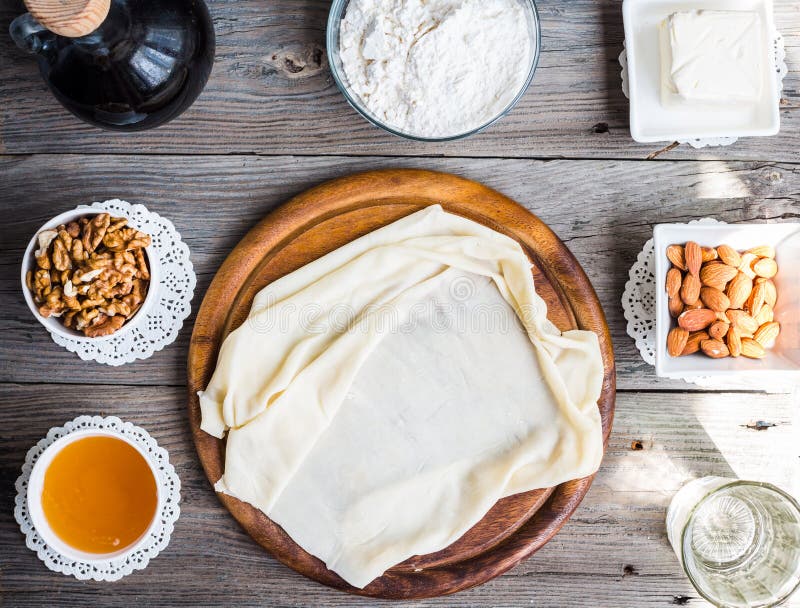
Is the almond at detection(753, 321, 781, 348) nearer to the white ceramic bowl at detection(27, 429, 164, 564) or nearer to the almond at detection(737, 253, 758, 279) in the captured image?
the almond at detection(737, 253, 758, 279)

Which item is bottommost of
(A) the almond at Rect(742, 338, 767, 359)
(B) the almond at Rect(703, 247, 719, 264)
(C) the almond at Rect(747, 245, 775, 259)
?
(A) the almond at Rect(742, 338, 767, 359)

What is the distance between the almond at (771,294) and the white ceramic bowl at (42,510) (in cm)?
83

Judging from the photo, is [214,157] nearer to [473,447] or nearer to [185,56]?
[185,56]

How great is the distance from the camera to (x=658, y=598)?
0.95 m

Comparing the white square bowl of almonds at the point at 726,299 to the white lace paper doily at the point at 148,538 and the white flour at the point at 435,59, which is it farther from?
the white lace paper doily at the point at 148,538

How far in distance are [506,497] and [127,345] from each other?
563mm

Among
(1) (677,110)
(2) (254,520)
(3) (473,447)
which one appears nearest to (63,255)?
(2) (254,520)

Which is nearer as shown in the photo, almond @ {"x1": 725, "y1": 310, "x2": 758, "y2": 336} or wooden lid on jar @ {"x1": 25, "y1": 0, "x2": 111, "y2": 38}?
wooden lid on jar @ {"x1": 25, "y1": 0, "x2": 111, "y2": 38}

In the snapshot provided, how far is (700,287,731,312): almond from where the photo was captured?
0.86m

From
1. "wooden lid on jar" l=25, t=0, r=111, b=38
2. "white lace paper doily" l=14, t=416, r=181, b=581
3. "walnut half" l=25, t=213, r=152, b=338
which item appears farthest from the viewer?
"white lace paper doily" l=14, t=416, r=181, b=581

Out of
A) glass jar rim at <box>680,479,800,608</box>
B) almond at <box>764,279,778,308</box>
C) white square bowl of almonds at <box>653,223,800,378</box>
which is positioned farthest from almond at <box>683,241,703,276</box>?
glass jar rim at <box>680,479,800,608</box>

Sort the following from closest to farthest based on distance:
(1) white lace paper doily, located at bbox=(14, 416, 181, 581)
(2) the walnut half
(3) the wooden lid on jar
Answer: (3) the wooden lid on jar → (2) the walnut half → (1) white lace paper doily, located at bbox=(14, 416, 181, 581)

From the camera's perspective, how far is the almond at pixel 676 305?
2.85 ft

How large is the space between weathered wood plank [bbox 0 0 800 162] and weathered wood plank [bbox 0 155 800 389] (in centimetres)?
2
